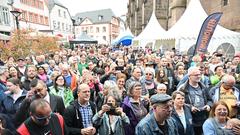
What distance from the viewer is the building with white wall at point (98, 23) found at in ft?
261

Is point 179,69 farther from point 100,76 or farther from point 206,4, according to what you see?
point 206,4

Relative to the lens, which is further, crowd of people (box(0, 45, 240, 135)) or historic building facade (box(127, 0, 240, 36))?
historic building facade (box(127, 0, 240, 36))

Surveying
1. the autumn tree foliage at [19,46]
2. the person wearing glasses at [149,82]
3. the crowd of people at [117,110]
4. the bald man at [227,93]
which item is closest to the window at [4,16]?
the autumn tree foliage at [19,46]

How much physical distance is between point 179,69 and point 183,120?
109 inches

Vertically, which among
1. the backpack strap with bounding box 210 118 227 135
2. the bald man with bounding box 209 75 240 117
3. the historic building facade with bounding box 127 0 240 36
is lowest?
the backpack strap with bounding box 210 118 227 135

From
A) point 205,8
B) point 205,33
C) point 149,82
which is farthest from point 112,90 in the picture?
point 205,8

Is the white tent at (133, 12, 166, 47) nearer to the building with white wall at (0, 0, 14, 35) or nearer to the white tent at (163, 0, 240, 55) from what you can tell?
the white tent at (163, 0, 240, 55)

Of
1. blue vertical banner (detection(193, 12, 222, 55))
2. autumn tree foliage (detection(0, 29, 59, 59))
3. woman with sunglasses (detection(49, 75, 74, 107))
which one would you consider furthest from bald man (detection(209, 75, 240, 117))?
autumn tree foliage (detection(0, 29, 59, 59))

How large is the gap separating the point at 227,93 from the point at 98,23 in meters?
77.4

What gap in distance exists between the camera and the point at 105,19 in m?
79.7

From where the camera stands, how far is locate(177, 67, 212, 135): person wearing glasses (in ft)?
14.3

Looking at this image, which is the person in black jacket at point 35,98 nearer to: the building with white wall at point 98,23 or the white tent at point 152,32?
the white tent at point 152,32

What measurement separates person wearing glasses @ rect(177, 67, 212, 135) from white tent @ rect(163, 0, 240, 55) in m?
10.3

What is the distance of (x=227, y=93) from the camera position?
15.1ft
